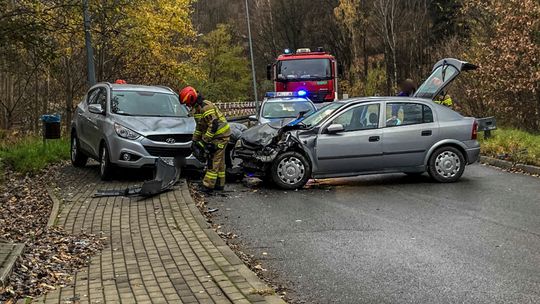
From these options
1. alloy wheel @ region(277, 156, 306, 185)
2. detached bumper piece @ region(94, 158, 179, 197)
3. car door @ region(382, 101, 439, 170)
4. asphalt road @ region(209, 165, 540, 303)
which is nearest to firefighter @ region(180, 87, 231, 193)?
asphalt road @ region(209, 165, 540, 303)

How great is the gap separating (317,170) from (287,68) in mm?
13923

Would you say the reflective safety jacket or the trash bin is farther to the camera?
the trash bin

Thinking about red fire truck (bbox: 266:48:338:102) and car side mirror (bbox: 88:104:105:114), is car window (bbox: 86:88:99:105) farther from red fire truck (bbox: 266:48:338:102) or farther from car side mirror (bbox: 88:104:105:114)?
red fire truck (bbox: 266:48:338:102)

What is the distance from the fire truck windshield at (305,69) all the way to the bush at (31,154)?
9.80m

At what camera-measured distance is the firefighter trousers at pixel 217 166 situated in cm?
991

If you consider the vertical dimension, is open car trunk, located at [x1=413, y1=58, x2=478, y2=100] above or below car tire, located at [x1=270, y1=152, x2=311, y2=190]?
above

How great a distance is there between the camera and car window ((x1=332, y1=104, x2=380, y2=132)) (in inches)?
416

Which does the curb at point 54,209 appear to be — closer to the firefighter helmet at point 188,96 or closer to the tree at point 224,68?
the firefighter helmet at point 188,96

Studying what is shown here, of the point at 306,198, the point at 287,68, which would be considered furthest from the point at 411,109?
the point at 287,68

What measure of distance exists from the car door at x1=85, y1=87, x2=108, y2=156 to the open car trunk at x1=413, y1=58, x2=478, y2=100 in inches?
263

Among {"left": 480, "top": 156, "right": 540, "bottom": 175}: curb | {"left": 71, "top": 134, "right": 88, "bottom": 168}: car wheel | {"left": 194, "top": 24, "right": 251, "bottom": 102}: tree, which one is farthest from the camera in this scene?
{"left": 194, "top": 24, "right": 251, "bottom": 102}: tree

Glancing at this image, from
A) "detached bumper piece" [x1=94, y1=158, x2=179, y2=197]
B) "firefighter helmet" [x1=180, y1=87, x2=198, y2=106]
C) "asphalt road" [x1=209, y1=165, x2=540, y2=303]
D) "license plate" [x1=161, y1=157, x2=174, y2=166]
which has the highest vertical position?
"firefighter helmet" [x1=180, y1=87, x2=198, y2=106]

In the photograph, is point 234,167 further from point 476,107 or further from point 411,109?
point 476,107

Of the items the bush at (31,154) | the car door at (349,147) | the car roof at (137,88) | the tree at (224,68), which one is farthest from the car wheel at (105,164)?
the tree at (224,68)
